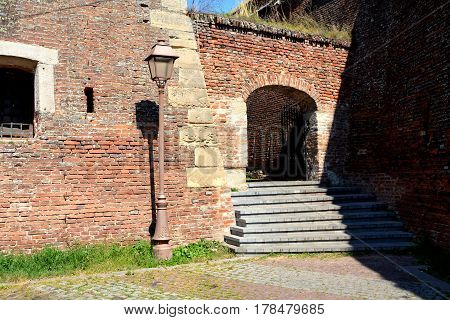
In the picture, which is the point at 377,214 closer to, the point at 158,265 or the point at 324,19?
the point at 158,265

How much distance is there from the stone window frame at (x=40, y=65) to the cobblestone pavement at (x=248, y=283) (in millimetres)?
2896

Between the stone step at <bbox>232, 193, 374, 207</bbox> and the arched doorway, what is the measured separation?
1.10 metres

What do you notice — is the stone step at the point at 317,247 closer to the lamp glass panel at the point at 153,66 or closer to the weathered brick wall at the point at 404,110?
the weathered brick wall at the point at 404,110

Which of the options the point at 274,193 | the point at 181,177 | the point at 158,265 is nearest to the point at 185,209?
the point at 181,177

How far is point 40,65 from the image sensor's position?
267 inches

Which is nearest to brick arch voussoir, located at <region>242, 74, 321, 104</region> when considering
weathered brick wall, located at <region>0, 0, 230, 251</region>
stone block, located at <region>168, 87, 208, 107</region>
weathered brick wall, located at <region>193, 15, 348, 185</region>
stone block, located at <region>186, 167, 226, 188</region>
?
weathered brick wall, located at <region>193, 15, 348, 185</region>

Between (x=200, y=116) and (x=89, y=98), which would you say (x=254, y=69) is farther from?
(x=89, y=98)

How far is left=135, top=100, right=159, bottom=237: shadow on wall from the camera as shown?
289 inches

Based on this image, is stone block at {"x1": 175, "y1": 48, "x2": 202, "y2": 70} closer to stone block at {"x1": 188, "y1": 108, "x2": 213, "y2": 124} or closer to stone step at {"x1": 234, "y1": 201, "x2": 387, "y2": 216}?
stone block at {"x1": 188, "y1": 108, "x2": 213, "y2": 124}

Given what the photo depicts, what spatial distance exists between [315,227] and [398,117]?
2.97 meters

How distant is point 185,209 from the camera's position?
7.60 metres

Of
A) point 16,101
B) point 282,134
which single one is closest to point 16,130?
point 16,101

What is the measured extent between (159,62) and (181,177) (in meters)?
2.14

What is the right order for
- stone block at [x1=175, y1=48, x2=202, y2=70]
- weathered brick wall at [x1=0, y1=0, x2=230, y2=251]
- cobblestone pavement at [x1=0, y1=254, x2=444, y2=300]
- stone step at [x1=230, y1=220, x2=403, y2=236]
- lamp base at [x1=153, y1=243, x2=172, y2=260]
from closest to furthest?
cobblestone pavement at [x1=0, y1=254, x2=444, y2=300] < weathered brick wall at [x1=0, y1=0, x2=230, y2=251] < lamp base at [x1=153, y1=243, x2=172, y2=260] < stone step at [x1=230, y1=220, x2=403, y2=236] < stone block at [x1=175, y1=48, x2=202, y2=70]
